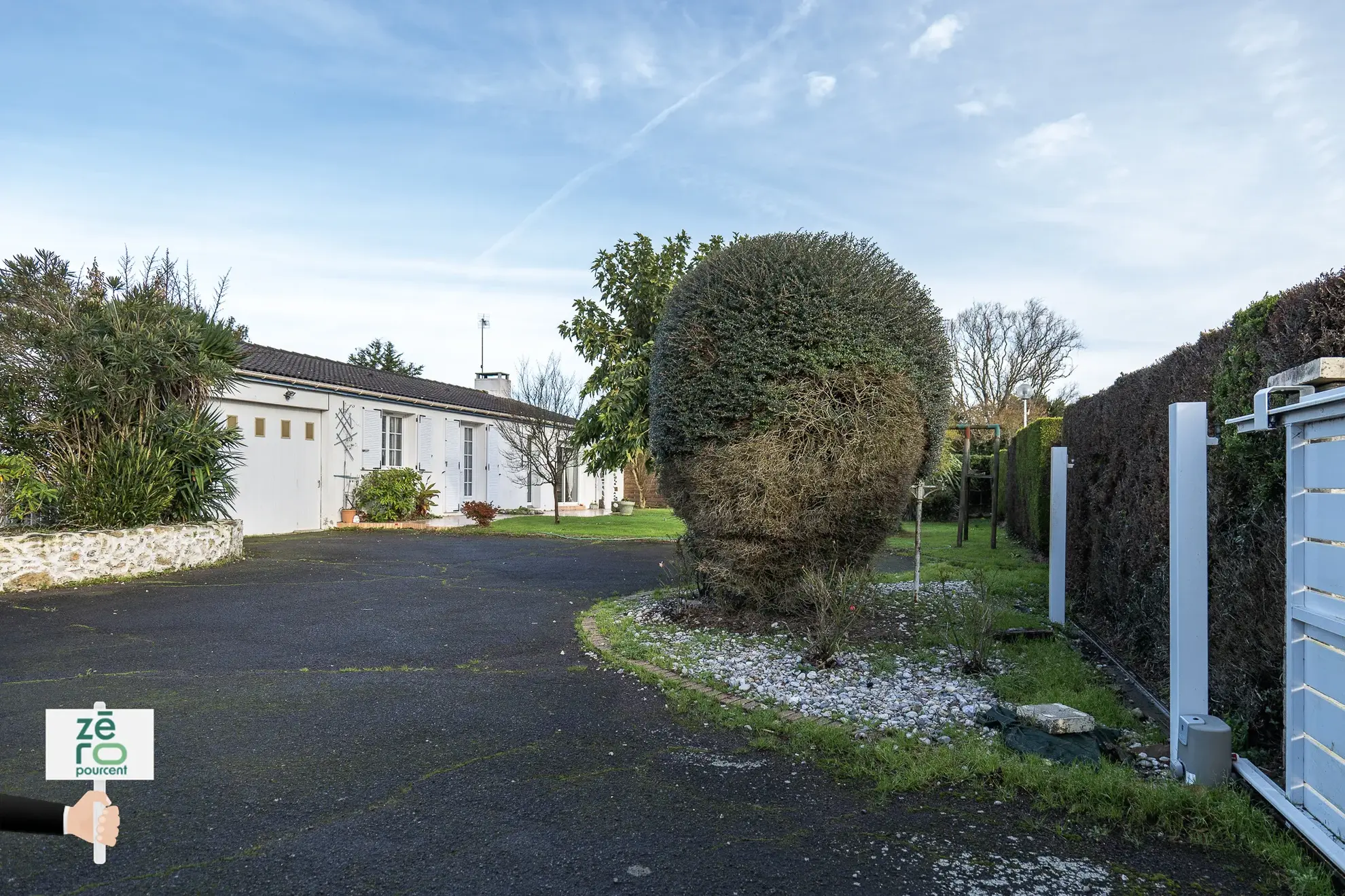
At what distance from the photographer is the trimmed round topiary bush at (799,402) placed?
655cm

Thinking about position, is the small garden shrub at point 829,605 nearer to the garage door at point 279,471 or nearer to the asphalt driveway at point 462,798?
the asphalt driveway at point 462,798

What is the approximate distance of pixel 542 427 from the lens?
70.5ft

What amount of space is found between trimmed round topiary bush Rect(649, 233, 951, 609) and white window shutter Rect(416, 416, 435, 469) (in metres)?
14.4

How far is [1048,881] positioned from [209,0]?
10.3 meters

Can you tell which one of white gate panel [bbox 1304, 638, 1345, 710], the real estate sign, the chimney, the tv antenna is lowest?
white gate panel [bbox 1304, 638, 1345, 710]

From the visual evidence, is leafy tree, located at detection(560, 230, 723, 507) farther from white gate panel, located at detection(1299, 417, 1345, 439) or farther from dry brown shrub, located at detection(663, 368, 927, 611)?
white gate panel, located at detection(1299, 417, 1345, 439)

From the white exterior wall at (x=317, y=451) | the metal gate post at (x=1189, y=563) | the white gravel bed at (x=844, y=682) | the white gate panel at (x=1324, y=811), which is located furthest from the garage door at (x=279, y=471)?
the white gate panel at (x=1324, y=811)

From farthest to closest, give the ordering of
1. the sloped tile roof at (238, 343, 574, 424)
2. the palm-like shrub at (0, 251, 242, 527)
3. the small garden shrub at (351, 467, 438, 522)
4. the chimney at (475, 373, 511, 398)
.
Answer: the chimney at (475, 373, 511, 398) < the small garden shrub at (351, 467, 438, 522) < the sloped tile roof at (238, 343, 574, 424) < the palm-like shrub at (0, 251, 242, 527)

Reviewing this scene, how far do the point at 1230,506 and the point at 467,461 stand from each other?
797 inches

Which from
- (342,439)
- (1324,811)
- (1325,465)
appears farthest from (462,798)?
(342,439)

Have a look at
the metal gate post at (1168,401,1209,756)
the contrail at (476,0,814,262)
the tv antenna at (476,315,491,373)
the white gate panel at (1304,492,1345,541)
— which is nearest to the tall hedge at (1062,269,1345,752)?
the metal gate post at (1168,401,1209,756)

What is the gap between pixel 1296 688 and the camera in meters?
3.11

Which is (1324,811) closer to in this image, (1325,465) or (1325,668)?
(1325,668)

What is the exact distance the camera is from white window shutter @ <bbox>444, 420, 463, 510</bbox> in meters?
20.9
